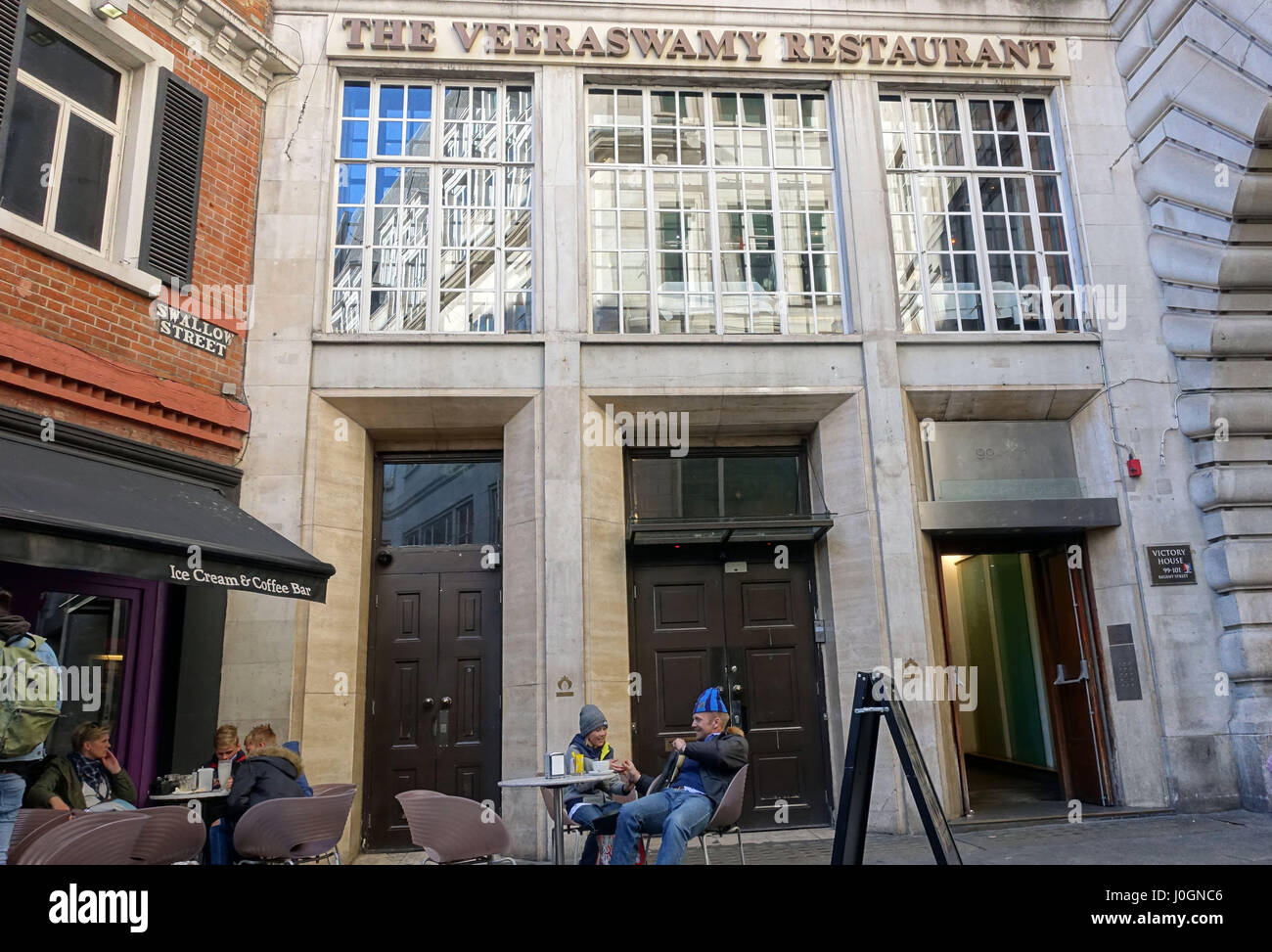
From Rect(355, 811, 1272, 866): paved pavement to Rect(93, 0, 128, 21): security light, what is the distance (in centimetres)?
807

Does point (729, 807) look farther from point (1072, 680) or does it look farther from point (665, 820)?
point (1072, 680)

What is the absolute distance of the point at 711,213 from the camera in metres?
10.3

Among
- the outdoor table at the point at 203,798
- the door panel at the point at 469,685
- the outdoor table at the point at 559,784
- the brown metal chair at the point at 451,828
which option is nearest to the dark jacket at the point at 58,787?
the outdoor table at the point at 203,798

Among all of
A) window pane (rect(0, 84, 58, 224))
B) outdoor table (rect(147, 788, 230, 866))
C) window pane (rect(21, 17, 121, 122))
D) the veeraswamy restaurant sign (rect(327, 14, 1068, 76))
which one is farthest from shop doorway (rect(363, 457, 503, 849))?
the veeraswamy restaurant sign (rect(327, 14, 1068, 76))

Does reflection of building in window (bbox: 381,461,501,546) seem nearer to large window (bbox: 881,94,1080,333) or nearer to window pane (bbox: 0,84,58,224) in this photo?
window pane (bbox: 0,84,58,224)

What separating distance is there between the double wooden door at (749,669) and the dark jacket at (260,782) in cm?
426

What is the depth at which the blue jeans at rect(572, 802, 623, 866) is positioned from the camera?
5867 mm

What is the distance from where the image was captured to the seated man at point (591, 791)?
5.93m

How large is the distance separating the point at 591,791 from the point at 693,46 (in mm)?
8712

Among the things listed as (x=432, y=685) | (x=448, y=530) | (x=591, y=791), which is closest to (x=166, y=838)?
(x=591, y=791)

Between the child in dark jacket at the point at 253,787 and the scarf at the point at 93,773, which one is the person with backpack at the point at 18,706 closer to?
the child in dark jacket at the point at 253,787

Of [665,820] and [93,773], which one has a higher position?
[93,773]
